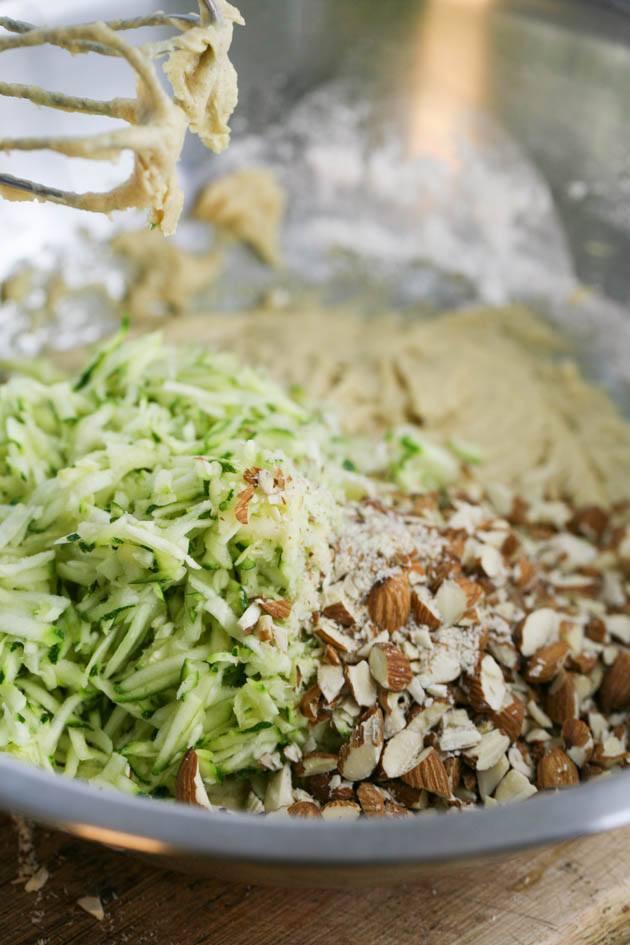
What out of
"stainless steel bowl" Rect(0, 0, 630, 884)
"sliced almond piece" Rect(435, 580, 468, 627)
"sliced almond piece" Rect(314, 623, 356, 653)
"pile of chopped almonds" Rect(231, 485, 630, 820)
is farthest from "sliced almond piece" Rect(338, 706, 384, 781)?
"stainless steel bowl" Rect(0, 0, 630, 884)

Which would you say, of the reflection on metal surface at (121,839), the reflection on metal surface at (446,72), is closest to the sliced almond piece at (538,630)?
the reflection on metal surface at (121,839)

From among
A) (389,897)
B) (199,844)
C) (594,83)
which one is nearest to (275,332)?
(594,83)

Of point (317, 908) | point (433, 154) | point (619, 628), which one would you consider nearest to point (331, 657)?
point (317, 908)

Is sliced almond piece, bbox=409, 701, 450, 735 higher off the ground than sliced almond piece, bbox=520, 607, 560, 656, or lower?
lower

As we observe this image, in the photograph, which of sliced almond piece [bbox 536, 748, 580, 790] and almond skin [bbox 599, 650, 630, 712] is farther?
almond skin [bbox 599, 650, 630, 712]

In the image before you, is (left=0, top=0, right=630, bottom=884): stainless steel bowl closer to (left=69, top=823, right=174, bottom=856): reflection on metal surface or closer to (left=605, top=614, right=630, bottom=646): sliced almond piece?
(left=605, top=614, right=630, bottom=646): sliced almond piece

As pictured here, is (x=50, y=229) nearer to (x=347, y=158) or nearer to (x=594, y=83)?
(x=347, y=158)

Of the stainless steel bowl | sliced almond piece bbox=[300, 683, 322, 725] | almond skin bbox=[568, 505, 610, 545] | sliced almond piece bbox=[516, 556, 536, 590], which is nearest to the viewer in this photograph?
→ sliced almond piece bbox=[300, 683, 322, 725]
